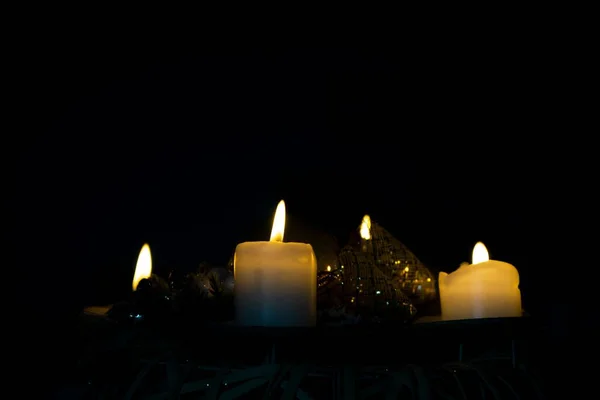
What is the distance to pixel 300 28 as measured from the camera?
0.79 metres

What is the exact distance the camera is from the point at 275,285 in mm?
435

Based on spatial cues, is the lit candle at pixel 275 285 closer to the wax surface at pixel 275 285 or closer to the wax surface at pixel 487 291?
the wax surface at pixel 275 285

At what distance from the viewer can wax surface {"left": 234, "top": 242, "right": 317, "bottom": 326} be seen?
1.42 feet

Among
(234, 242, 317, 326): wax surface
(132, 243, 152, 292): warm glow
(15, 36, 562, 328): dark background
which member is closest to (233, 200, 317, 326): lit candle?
(234, 242, 317, 326): wax surface

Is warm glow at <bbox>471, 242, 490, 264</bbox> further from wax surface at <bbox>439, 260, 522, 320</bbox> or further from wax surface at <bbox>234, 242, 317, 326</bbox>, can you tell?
wax surface at <bbox>234, 242, 317, 326</bbox>

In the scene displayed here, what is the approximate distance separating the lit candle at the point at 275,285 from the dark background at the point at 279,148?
0.29m

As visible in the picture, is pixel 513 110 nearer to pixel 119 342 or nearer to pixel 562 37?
pixel 562 37

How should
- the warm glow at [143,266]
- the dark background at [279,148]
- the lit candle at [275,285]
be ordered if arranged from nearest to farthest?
the lit candle at [275,285], the warm glow at [143,266], the dark background at [279,148]

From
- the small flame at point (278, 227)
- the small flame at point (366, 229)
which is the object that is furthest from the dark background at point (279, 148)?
the small flame at point (278, 227)

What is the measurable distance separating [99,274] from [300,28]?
468 mm

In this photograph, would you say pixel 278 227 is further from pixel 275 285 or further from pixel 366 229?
pixel 366 229

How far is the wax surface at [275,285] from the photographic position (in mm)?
432

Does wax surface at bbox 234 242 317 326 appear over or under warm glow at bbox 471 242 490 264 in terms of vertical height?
under

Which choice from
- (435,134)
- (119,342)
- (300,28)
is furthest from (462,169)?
(119,342)
